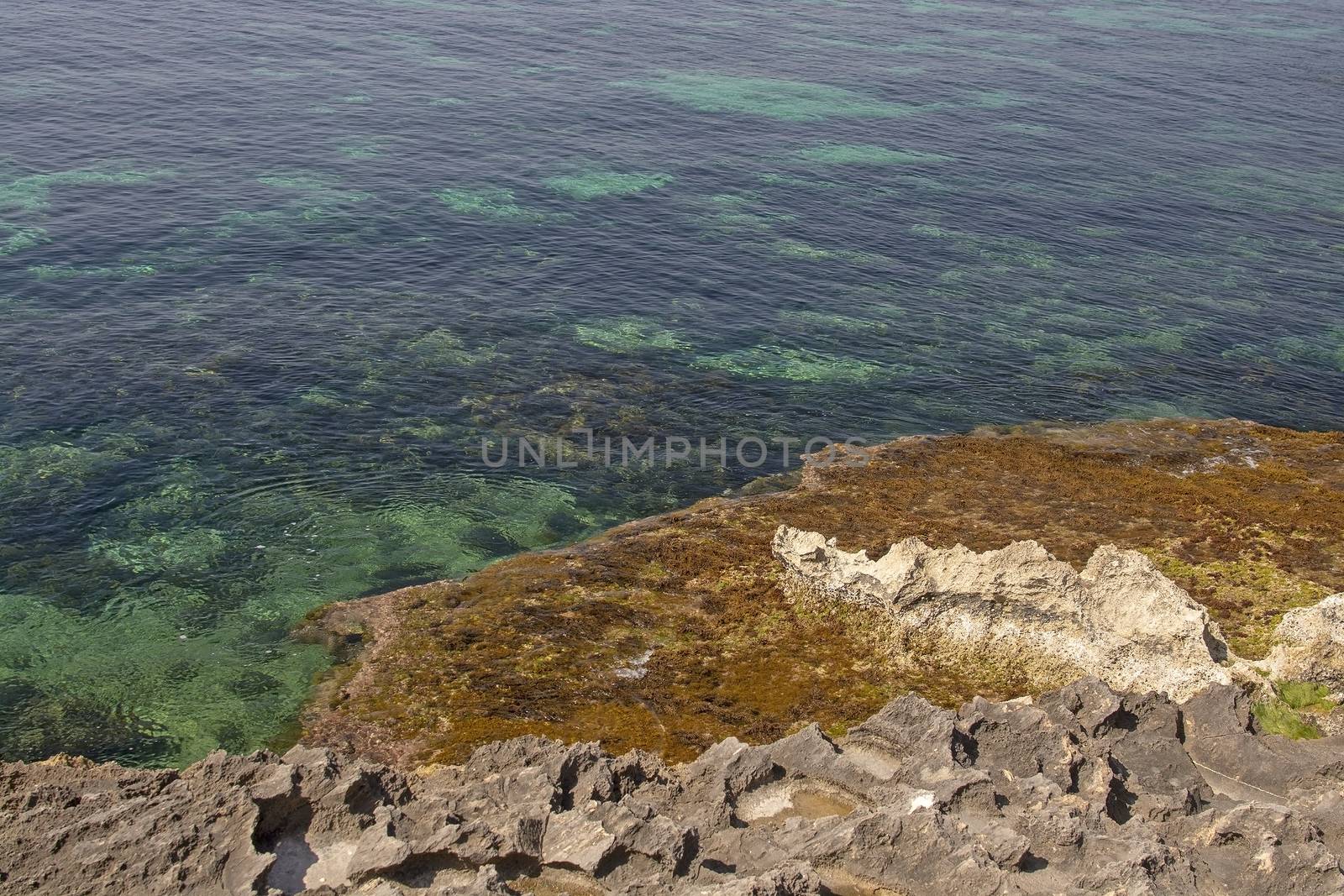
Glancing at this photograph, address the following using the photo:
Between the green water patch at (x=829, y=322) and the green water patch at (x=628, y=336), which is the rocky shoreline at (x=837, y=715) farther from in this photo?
the green water patch at (x=628, y=336)

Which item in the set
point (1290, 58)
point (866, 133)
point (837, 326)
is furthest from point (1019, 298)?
point (1290, 58)

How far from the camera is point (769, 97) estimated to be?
404 ft

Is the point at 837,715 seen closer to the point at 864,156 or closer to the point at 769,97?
the point at 864,156

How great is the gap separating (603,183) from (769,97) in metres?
35.5

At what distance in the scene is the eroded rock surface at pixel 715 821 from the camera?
85.0 feet

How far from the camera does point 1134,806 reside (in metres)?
31.0

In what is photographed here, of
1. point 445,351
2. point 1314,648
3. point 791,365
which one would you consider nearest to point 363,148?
point 445,351

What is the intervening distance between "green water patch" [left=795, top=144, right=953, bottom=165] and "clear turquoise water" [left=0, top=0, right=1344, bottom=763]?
48cm

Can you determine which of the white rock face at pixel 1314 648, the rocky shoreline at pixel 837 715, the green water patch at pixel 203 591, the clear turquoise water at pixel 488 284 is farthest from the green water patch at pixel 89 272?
the white rock face at pixel 1314 648

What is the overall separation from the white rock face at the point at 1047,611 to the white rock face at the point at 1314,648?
193 centimetres

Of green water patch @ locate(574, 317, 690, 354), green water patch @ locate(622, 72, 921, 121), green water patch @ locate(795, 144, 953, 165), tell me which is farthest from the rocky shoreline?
green water patch @ locate(622, 72, 921, 121)

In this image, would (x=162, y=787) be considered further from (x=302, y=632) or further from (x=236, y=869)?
(x=302, y=632)

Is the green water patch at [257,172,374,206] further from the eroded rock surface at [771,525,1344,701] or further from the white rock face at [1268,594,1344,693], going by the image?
the white rock face at [1268,594,1344,693]

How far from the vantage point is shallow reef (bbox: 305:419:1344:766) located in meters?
38.8
